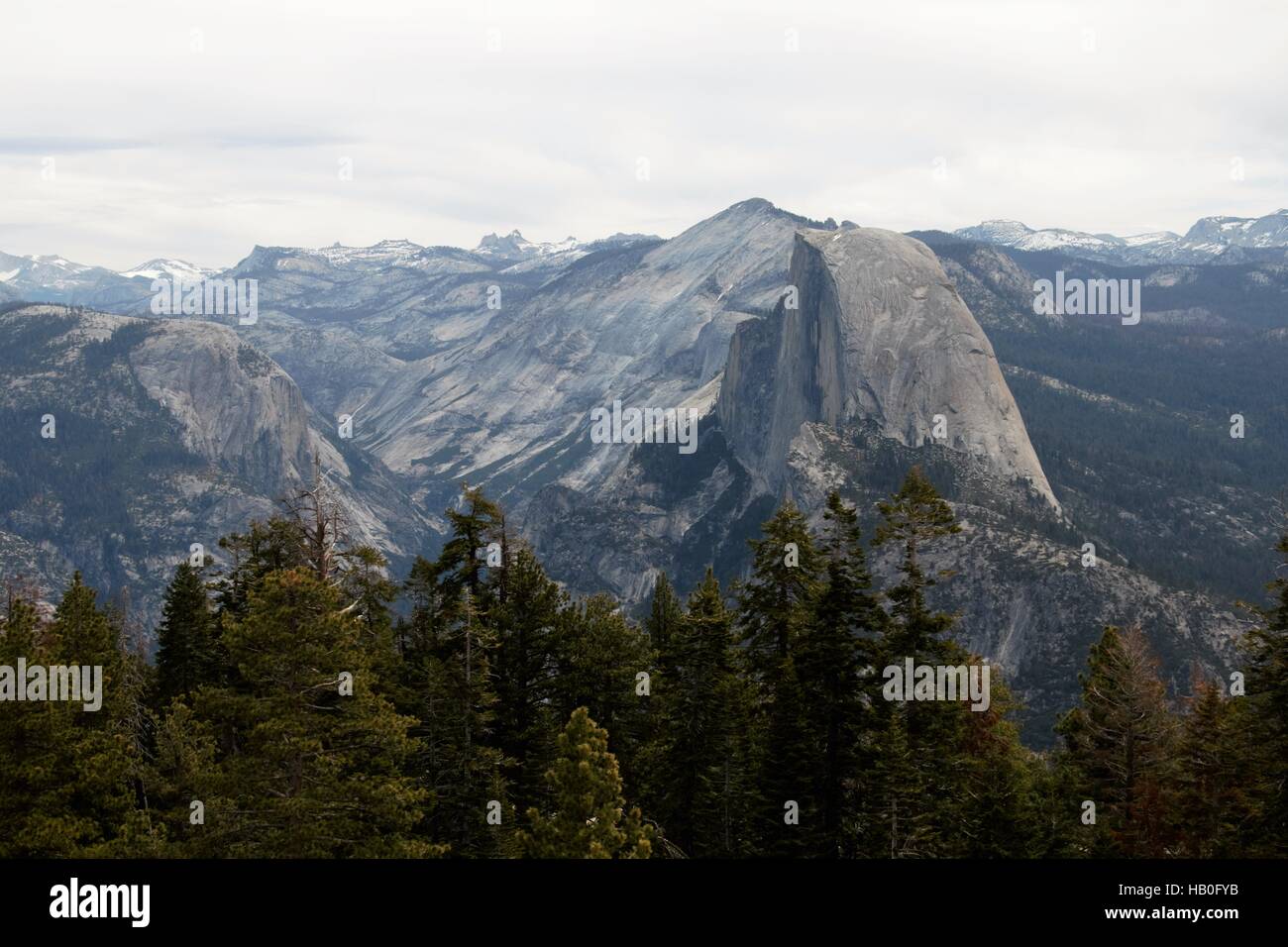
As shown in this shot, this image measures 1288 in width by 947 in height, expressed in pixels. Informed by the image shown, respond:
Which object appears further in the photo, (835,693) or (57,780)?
(835,693)

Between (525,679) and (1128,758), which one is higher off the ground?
(525,679)

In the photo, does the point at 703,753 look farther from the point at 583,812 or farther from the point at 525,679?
the point at 583,812

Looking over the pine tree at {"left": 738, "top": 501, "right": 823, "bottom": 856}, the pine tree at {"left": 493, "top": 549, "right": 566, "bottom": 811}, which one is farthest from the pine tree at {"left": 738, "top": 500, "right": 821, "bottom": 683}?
the pine tree at {"left": 493, "top": 549, "right": 566, "bottom": 811}

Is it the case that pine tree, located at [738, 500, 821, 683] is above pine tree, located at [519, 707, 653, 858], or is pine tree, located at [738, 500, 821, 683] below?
above

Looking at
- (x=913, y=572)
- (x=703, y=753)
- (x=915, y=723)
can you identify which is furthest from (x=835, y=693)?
(x=703, y=753)

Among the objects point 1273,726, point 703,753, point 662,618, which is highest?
point 662,618

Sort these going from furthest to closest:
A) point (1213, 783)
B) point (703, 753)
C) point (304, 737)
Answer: point (1213, 783), point (703, 753), point (304, 737)

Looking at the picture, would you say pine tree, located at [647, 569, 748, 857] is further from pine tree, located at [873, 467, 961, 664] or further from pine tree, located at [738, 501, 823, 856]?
pine tree, located at [873, 467, 961, 664]

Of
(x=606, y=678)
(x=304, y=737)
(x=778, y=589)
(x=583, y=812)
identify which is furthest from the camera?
(x=778, y=589)

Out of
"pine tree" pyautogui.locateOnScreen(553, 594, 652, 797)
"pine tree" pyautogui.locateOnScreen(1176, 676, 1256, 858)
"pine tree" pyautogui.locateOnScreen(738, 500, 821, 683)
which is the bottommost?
"pine tree" pyautogui.locateOnScreen(1176, 676, 1256, 858)
